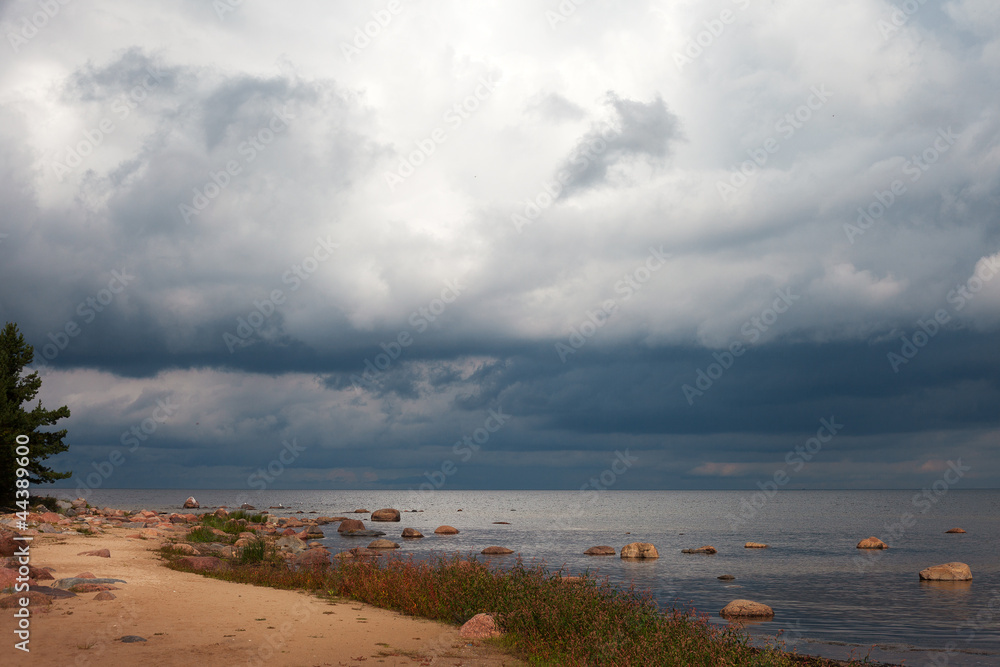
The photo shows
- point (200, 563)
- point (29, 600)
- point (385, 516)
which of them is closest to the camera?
point (29, 600)

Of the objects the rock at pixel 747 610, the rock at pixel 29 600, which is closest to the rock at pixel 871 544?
the rock at pixel 747 610

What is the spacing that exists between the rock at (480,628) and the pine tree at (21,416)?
121 ft

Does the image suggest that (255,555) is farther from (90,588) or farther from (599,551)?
(599,551)

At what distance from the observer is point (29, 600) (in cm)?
1421

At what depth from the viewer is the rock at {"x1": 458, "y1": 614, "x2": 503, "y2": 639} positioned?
47.1 feet

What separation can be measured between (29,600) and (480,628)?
973 cm

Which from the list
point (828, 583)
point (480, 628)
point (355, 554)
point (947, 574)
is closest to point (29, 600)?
point (480, 628)

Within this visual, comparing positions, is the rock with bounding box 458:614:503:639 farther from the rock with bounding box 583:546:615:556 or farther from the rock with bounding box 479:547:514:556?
Answer: the rock with bounding box 583:546:615:556

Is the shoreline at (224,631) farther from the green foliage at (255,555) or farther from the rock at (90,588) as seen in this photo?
the green foliage at (255,555)

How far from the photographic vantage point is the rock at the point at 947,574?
35.8 metres

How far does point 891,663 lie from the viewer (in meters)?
18.6

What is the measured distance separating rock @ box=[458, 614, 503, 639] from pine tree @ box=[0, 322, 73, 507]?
36.8 meters

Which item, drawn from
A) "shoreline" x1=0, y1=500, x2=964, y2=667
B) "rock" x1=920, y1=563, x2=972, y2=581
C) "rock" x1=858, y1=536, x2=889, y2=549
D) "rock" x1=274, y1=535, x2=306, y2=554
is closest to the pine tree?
"shoreline" x1=0, y1=500, x2=964, y2=667

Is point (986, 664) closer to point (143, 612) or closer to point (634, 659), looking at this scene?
point (634, 659)
